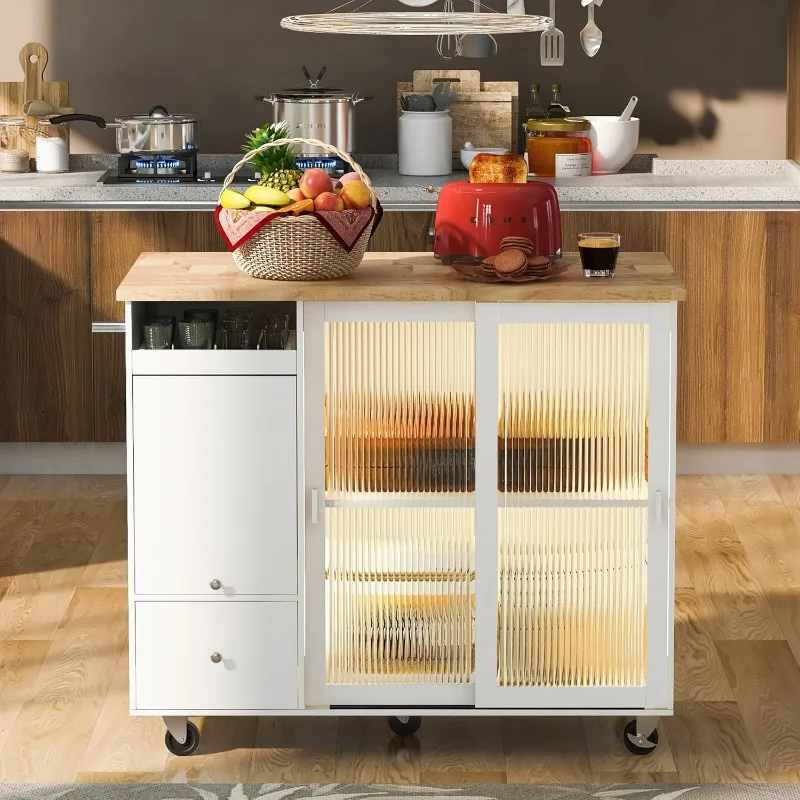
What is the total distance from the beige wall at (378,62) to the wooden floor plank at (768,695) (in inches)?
90.9

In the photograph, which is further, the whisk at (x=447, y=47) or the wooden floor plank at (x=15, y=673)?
the whisk at (x=447, y=47)

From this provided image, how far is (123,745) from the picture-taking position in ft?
A: 9.78

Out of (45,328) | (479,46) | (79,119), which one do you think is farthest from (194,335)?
(479,46)

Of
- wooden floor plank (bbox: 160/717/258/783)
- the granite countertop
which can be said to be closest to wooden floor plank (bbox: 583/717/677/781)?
wooden floor plank (bbox: 160/717/258/783)

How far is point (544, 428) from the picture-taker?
2.78 metres

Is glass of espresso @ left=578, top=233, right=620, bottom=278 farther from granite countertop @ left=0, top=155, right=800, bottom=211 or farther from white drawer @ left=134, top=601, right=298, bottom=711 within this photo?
granite countertop @ left=0, top=155, right=800, bottom=211

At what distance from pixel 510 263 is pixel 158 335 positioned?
2.24 ft

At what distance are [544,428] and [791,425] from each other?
6.95 feet

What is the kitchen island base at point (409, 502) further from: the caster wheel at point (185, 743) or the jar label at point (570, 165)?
the jar label at point (570, 165)

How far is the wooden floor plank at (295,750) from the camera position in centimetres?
287

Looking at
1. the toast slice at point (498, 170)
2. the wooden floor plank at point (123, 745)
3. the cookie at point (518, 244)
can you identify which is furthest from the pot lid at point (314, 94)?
the wooden floor plank at point (123, 745)

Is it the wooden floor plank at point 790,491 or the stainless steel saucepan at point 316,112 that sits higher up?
the stainless steel saucepan at point 316,112

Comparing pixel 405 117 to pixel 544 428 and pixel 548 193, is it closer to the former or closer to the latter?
pixel 548 193

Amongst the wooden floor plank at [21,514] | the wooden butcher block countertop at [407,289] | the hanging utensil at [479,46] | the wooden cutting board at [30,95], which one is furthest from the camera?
the wooden cutting board at [30,95]
